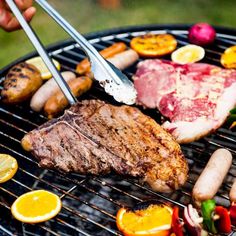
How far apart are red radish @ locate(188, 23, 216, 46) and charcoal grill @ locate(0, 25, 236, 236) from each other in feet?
0.32

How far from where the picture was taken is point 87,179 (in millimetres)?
3533

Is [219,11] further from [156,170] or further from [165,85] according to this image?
[156,170]

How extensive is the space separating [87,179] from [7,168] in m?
0.56

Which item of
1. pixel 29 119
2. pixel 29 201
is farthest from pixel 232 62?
pixel 29 201

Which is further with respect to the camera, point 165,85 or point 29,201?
point 165,85

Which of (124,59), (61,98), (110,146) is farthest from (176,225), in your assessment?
(124,59)

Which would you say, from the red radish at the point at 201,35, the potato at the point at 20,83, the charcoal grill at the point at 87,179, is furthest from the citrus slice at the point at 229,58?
the potato at the point at 20,83

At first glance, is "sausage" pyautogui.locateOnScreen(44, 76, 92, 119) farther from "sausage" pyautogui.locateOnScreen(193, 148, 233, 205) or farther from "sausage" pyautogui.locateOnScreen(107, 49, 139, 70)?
"sausage" pyautogui.locateOnScreen(193, 148, 233, 205)

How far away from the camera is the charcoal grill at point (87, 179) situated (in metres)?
3.39

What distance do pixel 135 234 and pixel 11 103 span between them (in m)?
1.81

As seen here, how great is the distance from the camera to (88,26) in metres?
9.06

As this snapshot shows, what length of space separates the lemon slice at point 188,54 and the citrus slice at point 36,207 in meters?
1.86

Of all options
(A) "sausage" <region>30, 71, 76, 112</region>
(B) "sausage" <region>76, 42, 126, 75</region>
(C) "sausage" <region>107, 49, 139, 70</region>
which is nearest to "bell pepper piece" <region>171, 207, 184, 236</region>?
(A) "sausage" <region>30, 71, 76, 112</region>

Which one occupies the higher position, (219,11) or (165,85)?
(219,11)
